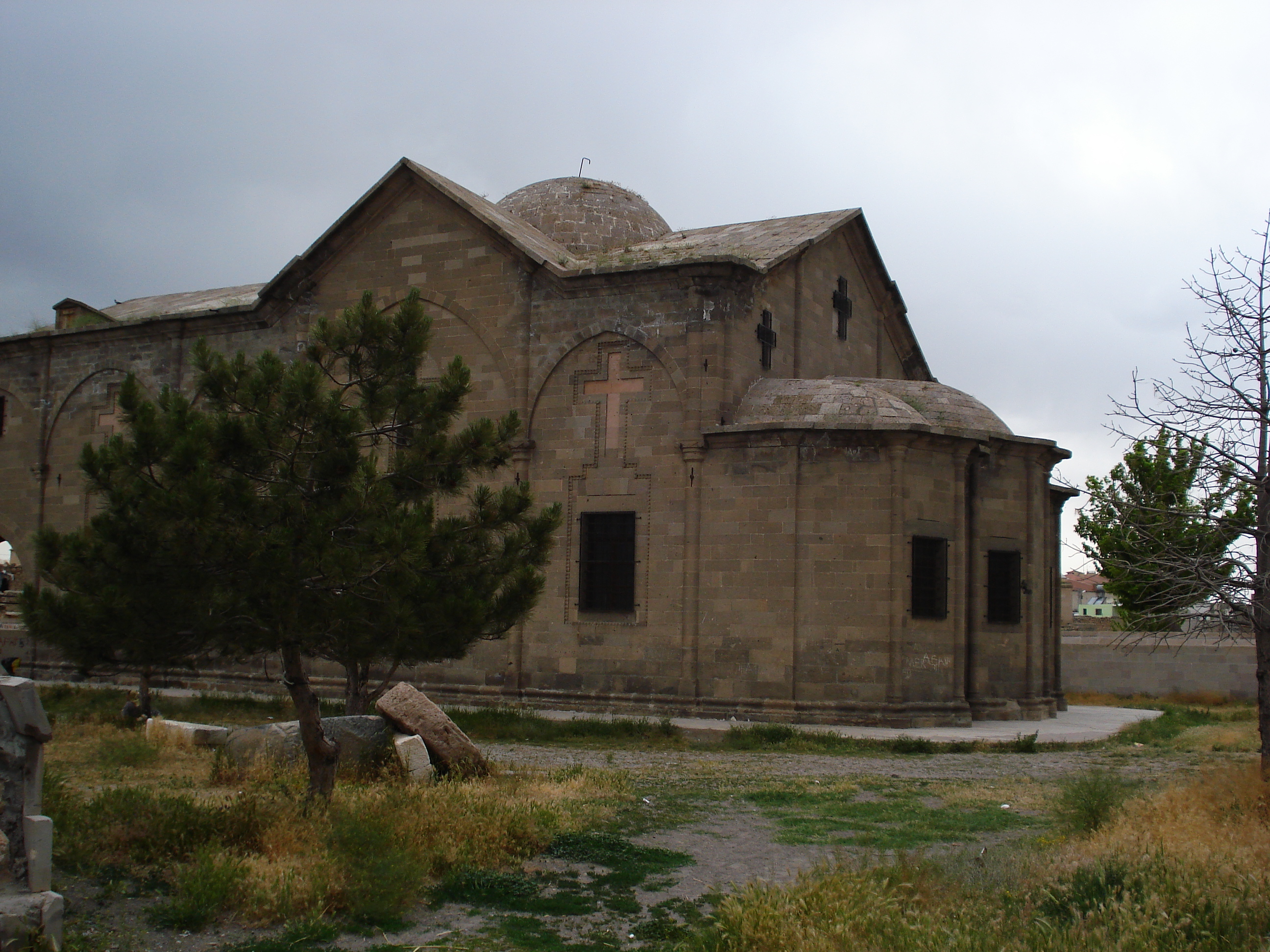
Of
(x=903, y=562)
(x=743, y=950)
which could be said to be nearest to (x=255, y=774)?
(x=743, y=950)

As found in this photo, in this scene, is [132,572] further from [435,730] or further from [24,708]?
[435,730]

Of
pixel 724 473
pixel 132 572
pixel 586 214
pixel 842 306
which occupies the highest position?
pixel 586 214

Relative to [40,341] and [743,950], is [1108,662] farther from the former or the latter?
[40,341]

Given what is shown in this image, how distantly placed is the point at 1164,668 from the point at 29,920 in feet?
93.6

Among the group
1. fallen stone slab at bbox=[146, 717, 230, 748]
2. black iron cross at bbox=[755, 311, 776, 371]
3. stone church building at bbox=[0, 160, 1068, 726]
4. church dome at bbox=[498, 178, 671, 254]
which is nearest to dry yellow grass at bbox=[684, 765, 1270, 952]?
fallen stone slab at bbox=[146, 717, 230, 748]

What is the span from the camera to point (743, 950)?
6.36m

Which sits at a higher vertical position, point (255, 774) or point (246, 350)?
point (246, 350)

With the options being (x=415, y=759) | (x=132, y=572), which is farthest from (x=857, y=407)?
(x=132, y=572)

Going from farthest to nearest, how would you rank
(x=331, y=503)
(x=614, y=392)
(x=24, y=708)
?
(x=614, y=392) < (x=331, y=503) < (x=24, y=708)

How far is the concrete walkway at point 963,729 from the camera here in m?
17.1

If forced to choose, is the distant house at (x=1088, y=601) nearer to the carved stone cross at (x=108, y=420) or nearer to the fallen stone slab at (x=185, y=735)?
the carved stone cross at (x=108, y=420)

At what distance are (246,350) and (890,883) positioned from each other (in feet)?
66.3

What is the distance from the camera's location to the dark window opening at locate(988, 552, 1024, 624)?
66.2 feet

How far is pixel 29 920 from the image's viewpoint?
5926mm
